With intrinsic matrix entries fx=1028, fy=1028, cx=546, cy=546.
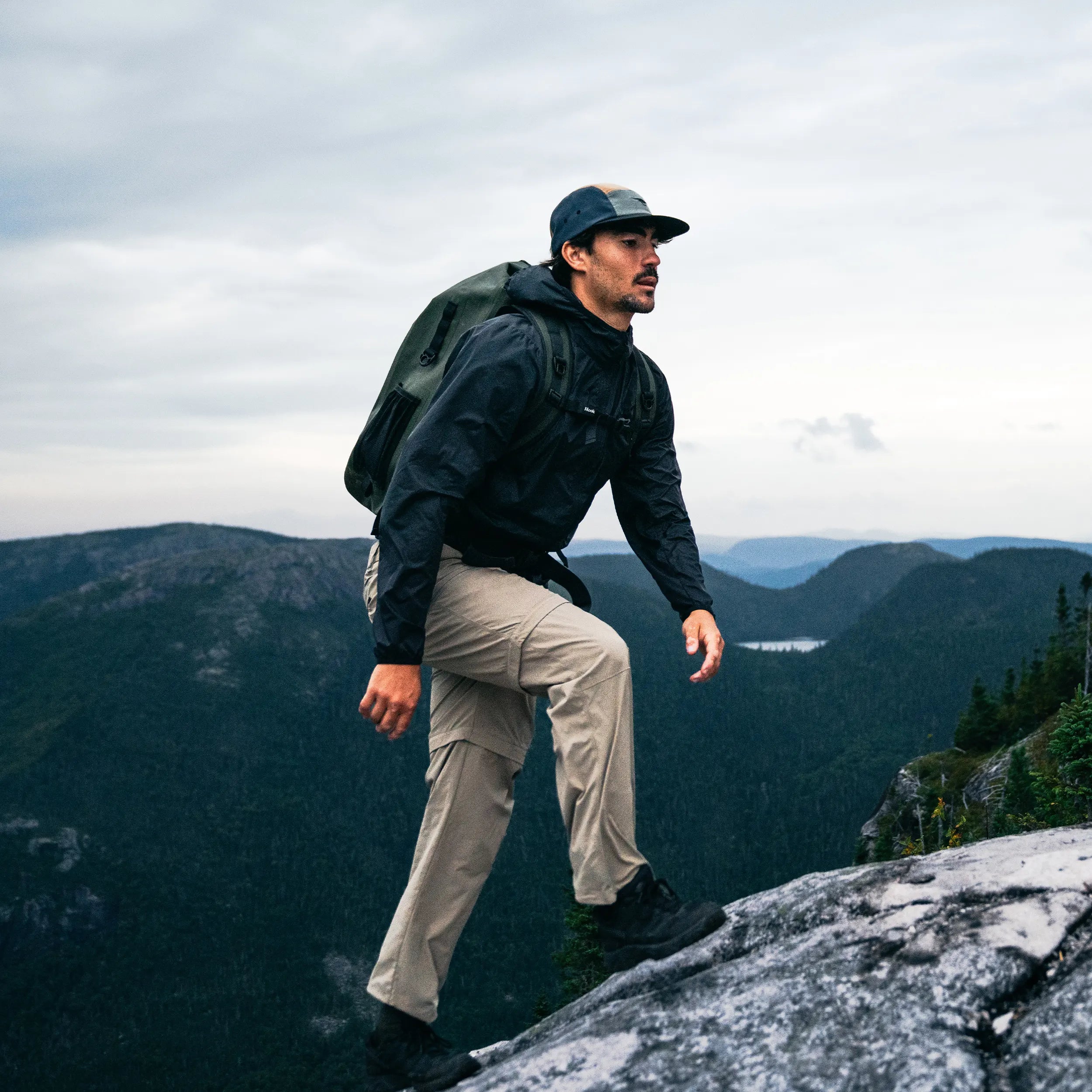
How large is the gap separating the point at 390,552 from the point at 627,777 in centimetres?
192

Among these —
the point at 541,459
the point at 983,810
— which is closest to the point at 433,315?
the point at 541,459

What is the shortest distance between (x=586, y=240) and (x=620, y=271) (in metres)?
0.33

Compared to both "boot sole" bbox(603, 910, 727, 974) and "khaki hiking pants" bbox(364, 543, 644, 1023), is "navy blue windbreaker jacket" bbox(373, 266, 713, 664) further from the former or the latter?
"boot sole" bbox(603, 910, 727, 974)

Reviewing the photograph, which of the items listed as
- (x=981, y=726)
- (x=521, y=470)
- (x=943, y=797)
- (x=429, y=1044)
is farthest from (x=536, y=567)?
(x=981, y=726)

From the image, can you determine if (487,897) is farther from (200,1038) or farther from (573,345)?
(573,345)

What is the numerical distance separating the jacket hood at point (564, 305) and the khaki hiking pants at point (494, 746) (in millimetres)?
1619

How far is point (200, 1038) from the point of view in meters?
172

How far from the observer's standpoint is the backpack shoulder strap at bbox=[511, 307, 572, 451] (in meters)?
6.38

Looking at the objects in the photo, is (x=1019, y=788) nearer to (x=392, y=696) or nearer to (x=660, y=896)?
(x=660, y=896)

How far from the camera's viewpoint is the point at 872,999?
5242 millimetres

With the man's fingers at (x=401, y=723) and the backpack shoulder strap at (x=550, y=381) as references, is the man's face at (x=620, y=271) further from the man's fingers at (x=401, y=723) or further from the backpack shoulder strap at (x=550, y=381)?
the man's fingers at (x=401, y=723)

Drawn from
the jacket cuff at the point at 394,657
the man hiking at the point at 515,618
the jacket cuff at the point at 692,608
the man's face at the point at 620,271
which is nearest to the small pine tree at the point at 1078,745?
the jacket cuff at the point at 692,608

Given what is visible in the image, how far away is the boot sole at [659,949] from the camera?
625 cm

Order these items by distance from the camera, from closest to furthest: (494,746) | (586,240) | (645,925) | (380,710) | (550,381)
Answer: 1. (380,710)
2. (645,925)
3. (550,381)
4. (586,240)
5. (494,746)
